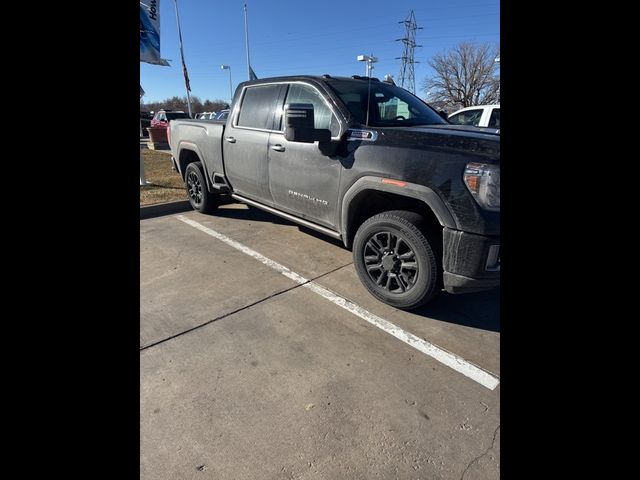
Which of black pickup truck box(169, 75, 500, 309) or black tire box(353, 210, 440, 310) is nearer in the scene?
black pickup truck box(169, 75, 500, 309)

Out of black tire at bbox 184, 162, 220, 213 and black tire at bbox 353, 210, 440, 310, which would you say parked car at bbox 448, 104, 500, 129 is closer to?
black tire at bbox 184, 162, 220, 213

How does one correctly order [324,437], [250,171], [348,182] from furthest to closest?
[250,171] < [348,182] < [324,437]

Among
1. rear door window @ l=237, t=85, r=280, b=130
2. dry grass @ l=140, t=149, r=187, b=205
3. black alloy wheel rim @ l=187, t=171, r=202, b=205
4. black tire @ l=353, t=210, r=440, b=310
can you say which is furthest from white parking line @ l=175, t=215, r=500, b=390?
dry grass @ l=140, t=149, r=187, b=205

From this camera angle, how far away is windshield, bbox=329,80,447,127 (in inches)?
147

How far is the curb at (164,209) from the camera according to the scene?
644 cm

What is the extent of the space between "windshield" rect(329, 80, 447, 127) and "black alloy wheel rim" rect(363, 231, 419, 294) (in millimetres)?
1156

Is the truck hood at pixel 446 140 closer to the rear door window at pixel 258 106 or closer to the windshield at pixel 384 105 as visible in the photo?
the windshield at pixel 384 105

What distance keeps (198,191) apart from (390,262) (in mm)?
4133

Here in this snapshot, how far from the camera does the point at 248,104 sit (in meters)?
4.93
